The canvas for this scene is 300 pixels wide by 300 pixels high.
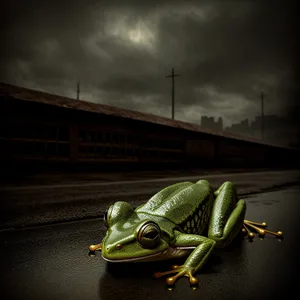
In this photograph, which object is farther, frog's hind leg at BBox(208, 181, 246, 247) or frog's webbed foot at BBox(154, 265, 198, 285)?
frog's hind leg at BBox(208, 181, 246, 247)

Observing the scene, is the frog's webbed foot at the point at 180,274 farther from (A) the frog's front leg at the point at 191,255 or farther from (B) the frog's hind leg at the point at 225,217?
(B) the frog's hind leg at the point at 225,217

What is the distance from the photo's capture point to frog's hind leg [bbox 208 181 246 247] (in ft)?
6.91

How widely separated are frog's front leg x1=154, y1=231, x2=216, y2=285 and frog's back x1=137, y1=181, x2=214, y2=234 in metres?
0.17

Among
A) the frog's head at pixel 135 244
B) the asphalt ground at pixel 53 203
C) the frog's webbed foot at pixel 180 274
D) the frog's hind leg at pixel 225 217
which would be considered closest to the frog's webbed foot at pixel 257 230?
the frog's hind leg at pixel 225 217

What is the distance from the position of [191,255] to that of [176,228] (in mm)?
238

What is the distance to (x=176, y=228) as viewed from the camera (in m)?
1.89

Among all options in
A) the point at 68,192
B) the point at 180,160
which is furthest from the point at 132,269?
the point at 180,160

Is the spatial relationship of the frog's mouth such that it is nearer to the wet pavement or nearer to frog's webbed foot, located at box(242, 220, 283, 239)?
the wet pavement

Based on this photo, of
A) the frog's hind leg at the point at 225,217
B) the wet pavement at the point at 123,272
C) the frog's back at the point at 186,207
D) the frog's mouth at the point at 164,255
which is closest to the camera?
the wet pavement at the point at 123,272

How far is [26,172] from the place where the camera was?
8.88 m

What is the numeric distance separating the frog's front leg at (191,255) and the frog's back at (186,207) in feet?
0.55

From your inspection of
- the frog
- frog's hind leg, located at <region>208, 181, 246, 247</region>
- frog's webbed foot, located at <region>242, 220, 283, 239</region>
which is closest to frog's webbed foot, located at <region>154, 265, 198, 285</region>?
the frog

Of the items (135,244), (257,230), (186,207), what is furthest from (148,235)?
(257,230)

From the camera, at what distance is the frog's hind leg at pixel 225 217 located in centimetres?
211
